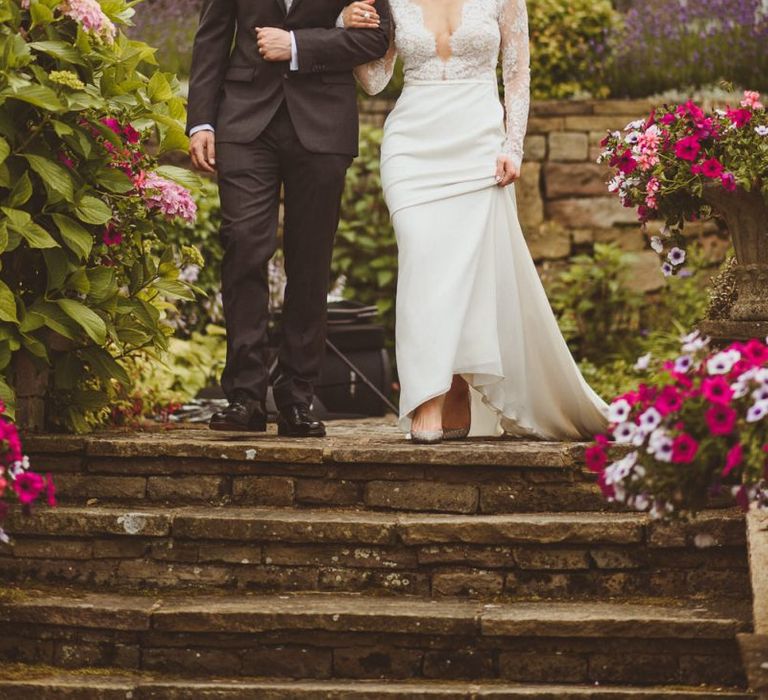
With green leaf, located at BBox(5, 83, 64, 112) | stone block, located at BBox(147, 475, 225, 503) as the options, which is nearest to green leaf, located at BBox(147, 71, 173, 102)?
green leaf, located at BBox(5, 83, 64, 112)

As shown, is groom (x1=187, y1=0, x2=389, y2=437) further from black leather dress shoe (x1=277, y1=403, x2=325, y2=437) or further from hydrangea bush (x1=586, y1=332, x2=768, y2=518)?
hydrangea bush (x1=586, y1=332, x2=768, y2=518)

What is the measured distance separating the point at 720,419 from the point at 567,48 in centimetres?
614

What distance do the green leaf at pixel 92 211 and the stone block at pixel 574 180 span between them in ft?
15.1

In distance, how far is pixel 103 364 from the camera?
504 cm

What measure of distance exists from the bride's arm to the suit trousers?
0.35 m

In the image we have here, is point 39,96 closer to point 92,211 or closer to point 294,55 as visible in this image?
point 92,211

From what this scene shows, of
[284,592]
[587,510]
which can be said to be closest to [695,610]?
[587,510]

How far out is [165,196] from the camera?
5094 mm

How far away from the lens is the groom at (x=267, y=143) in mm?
5137

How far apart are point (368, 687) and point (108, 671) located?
30.9 inches

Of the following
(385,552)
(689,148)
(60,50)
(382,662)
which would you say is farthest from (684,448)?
(60,50)

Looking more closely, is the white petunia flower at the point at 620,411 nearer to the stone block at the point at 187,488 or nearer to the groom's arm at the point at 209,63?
the stone block at the point at 187,488

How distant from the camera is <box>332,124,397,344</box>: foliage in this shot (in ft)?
29.1

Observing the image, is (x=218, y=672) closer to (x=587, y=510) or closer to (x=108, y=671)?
(x=108, y=671)
